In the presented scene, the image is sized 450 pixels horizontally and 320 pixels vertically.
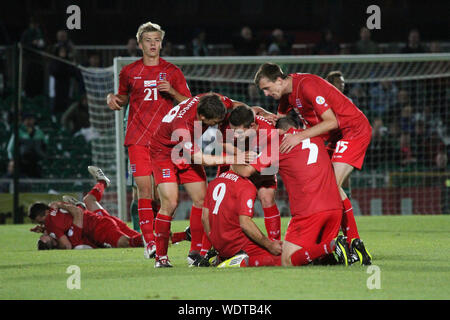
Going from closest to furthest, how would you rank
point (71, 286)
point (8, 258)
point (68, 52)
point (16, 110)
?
point (71, 286) < point (8, 258) < point (16, 110) < point (68, 52)

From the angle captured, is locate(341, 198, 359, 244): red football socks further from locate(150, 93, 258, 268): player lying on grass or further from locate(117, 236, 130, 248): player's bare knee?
locate(117, 236, 130, 248): player's bare knee

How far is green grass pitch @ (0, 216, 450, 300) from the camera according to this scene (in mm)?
4527

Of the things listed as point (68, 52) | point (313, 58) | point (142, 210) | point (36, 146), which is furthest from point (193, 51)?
point (142, 210)

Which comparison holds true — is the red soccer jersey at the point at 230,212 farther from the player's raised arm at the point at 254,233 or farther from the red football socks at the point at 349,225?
the red football socks at the point at 349,225

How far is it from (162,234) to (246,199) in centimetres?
78

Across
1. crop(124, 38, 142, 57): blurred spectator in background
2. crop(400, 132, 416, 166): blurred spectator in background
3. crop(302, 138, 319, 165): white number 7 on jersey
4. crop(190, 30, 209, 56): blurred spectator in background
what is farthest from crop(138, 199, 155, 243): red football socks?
crop(190, 30, 209, 56): blurred spectator in background

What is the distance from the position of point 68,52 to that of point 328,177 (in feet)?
35.8

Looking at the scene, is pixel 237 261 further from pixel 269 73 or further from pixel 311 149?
pixel 269 73

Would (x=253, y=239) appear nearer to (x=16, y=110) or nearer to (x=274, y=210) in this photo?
(x=274, y=210)

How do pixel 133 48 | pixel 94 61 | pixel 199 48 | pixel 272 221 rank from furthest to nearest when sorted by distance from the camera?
pixel 199 48, pixel 94 61, pixel 133 48, pixel 272 221

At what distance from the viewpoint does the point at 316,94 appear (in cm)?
648

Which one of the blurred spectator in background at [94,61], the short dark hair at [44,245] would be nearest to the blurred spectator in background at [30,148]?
the blurred spectator in background at [94,61]

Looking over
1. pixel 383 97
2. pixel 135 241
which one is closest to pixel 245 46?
pixel 383 97

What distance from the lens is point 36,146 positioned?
14.7 metres
